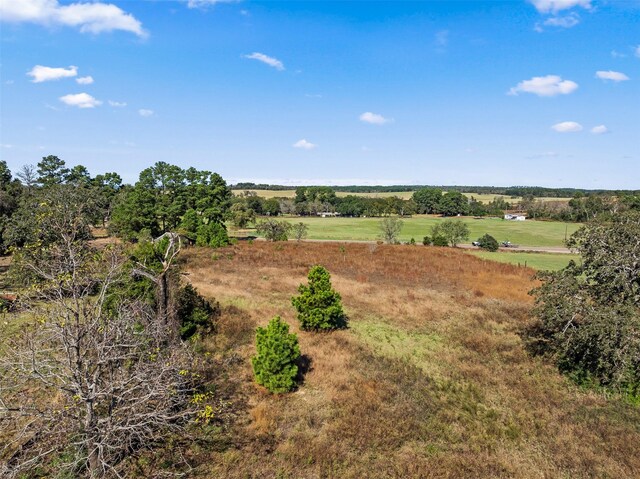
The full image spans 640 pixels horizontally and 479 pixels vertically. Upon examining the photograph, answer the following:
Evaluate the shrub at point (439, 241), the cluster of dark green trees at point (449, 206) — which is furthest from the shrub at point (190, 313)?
the cluster of dark green trees at point (449, 206)

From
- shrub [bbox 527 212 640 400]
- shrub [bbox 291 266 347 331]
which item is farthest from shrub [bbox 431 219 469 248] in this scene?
shrub [bbox 527 212 640 400]

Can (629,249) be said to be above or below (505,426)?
above

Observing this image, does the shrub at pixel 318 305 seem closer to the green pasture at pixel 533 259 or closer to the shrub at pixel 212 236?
the shrub at pixel 212 236

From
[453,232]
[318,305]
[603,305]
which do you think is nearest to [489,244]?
[453,232]

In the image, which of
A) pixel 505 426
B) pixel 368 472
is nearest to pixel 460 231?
pixel 505 426

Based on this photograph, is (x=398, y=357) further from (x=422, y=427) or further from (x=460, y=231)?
(x=460, y=231)

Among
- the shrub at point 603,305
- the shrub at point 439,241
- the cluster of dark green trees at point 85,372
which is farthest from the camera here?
the shrub at point 439,241
